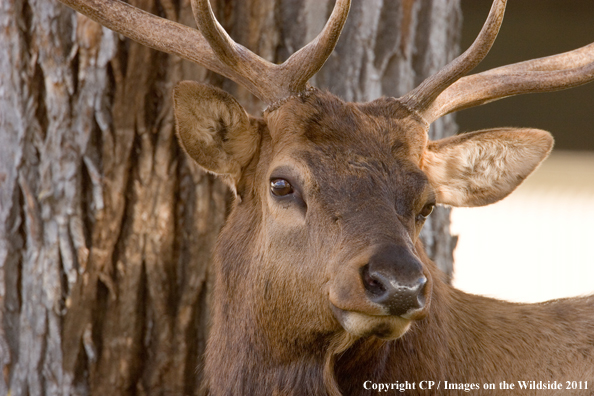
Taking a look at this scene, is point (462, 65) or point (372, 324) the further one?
point (462, 65)

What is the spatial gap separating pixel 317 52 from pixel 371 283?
103 cm

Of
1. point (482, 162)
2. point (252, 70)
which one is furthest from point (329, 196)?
point (482, 162)

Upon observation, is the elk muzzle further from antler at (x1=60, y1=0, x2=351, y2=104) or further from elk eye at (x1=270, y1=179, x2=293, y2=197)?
antler at (x1=60, y1=0, x2=351, y2=104)

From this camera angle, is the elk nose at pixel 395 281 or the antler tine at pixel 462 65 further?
the antler tine at pixel 462 65

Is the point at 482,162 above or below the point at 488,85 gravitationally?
below

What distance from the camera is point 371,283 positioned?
2326 mm

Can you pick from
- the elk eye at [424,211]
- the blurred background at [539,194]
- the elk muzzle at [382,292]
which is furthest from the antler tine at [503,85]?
the blurred background at [539,194]

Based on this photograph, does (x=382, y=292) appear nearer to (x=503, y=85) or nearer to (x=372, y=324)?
(x=372, y=324)

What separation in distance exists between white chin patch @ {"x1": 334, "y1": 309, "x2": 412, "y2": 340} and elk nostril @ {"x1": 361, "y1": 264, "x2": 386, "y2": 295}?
0.35ft

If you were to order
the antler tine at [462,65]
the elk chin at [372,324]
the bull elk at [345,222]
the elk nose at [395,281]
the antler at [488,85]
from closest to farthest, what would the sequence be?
the elk nose at [395,281]
the elk chin at [372,324]
the bull elk at [345,222]
the antler tine at [462,65]
the antler at [488,85]

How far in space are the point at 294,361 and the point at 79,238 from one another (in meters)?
1.50

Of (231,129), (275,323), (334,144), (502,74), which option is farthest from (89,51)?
(502,74)

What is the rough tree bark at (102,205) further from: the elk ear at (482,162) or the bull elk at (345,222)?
the elk ear at (482,162)

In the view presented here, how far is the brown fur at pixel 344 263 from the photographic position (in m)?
2.59
